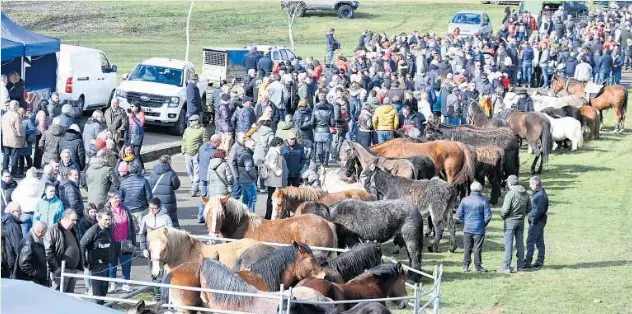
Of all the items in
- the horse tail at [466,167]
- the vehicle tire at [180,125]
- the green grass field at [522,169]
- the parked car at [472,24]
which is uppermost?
the parked car at [472,24]

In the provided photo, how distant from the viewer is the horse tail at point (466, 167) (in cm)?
2181

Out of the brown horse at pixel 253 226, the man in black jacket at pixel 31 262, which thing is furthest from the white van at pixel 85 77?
the man in black jacket at pixel 31 262

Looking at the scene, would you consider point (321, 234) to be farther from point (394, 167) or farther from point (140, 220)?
point (394, 167)

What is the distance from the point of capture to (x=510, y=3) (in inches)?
2596

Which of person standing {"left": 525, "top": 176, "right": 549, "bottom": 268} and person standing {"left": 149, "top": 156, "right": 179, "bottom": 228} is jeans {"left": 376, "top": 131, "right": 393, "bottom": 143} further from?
person standing {"left": 149, "top": 156, "right": 179, "bottom": 228}

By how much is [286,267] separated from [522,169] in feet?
50.4

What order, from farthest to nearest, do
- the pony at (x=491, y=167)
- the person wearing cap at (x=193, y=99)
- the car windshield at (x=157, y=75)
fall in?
the car windshield at (x=157, y=75)
the person wearing cap at (x=193, y=99)
the pony at (x=491, y=167)

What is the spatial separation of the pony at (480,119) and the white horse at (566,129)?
2437 mm

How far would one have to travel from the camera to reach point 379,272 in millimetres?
12820

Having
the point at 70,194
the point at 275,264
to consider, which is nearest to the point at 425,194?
the point at 70,194

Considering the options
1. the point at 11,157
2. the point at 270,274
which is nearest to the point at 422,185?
the point at 270,274

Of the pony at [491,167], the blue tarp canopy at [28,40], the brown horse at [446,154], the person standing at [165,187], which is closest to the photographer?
the person standing at [165,187]

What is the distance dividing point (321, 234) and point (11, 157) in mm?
Result: 8303

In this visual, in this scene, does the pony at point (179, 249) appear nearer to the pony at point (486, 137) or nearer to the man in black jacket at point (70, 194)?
the man in black jacket at point (70, 194)
